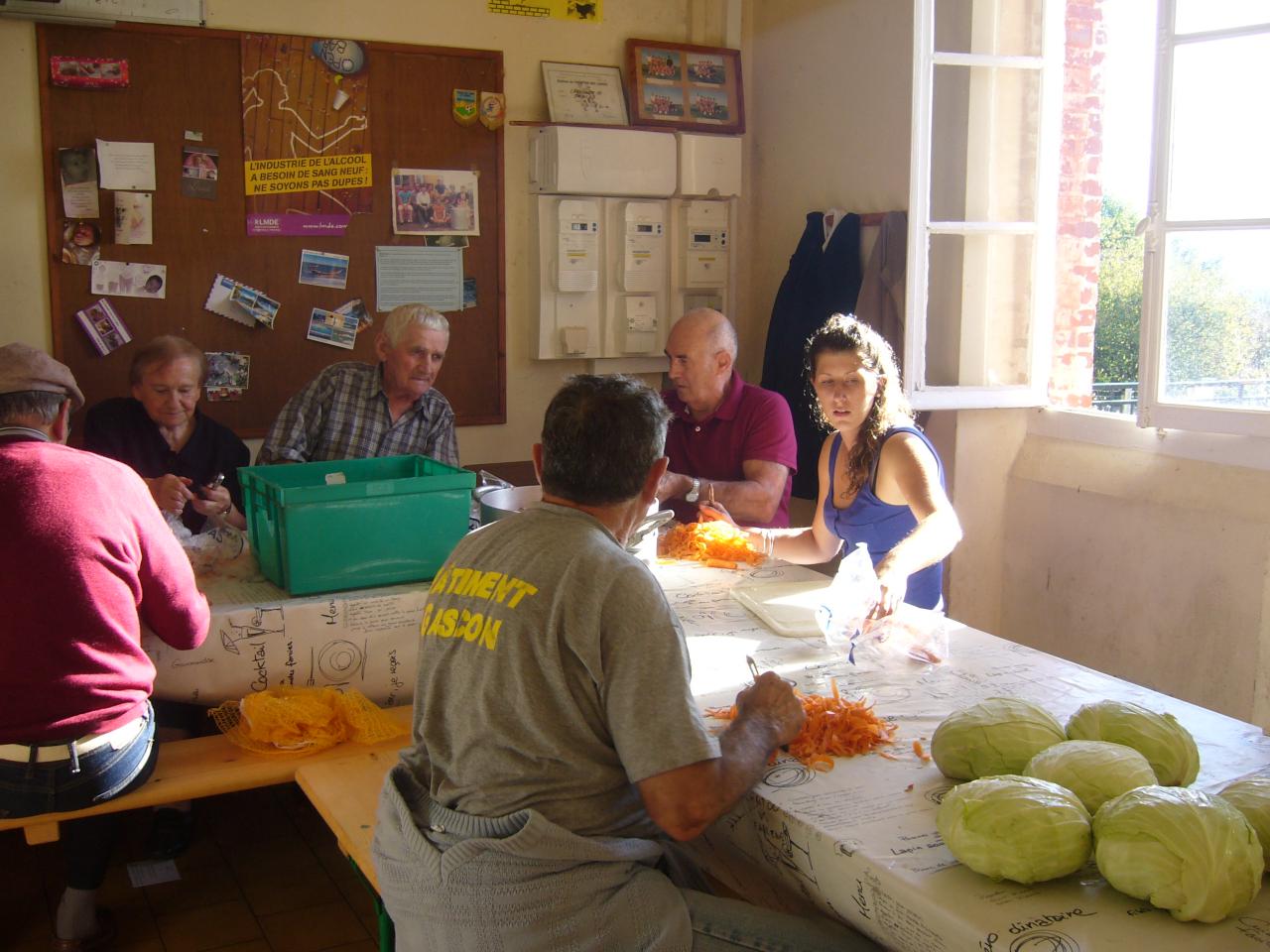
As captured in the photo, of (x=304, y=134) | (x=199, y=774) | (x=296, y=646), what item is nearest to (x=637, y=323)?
(x=304, y=134)

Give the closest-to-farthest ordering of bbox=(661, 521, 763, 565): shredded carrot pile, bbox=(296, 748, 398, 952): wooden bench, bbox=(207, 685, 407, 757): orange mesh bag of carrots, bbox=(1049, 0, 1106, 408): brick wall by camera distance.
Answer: bbox=(296, 748, 398, 952): wooden bench, bbox=(207, 685, 407, 757): orange mesh bag of carrots, bbox=(661, 521, 763, 565): shredded carrot pile, bbox=(1049, 0, 1106, 408): brick wall

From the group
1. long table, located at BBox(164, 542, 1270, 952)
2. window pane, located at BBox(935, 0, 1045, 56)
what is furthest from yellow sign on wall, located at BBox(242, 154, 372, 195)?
window pane, located at BBox(935, 0, 1045, 56)

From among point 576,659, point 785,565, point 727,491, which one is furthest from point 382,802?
point 727,491

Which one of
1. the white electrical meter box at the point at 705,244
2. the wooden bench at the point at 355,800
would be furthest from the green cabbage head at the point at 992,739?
the white electrical meter box at the point at 705,244

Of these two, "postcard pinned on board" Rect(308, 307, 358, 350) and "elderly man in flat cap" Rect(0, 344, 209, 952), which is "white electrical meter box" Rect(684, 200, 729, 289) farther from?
"elderly man in flat cap" Rect(0, 344, 209, 952)

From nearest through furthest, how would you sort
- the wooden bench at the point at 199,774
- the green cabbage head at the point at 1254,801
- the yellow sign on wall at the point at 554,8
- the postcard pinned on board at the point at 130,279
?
the green cabbage head at the point at 1254,801 < the wooden bench at the point at 199,774 < the postcard pinned on board at the point at 130,279 < the yellow sign on wall at the point at 554,8

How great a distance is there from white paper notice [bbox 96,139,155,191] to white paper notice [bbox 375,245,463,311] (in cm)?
90

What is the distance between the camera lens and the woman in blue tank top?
113 inches

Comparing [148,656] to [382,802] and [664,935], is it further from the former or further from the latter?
[664,935]

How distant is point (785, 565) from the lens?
3.11 meters

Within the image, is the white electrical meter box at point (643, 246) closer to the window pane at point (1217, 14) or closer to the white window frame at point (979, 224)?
the white window frame at point (979, 224)

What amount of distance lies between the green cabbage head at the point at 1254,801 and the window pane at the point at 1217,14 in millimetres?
2462

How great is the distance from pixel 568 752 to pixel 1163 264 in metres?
2.69

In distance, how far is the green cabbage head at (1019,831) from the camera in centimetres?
140
